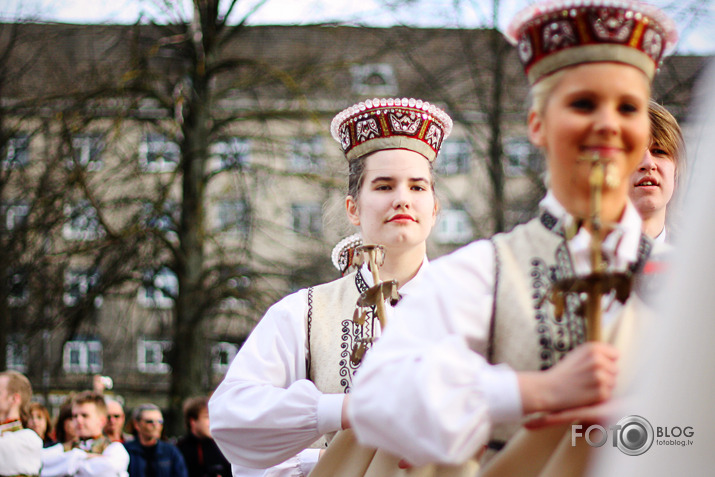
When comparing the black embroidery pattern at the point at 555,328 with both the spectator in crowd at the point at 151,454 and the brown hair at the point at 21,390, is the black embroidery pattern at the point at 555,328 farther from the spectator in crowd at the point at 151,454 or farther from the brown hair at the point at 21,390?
the spectator in crowd at the point at 151,454

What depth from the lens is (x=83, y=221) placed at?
12211mm

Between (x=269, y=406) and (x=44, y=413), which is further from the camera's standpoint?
(x=44, y=413)

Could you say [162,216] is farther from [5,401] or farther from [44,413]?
[5,401]

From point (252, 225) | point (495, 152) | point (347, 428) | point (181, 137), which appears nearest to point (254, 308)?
point (252, 225)

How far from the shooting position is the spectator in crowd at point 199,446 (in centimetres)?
796

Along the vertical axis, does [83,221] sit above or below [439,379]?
above

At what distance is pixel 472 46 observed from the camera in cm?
1375

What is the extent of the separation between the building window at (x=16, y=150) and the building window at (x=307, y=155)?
348 centimetres

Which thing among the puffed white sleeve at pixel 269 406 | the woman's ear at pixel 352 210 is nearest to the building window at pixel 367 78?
the woman's ear at pixel 352 210

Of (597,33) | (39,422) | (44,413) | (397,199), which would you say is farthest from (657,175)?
(44,413)

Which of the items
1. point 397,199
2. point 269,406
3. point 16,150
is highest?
point 16,150

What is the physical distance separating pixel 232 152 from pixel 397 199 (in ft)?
31.3

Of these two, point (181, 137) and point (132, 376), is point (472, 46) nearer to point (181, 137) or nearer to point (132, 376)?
point (181, 137)

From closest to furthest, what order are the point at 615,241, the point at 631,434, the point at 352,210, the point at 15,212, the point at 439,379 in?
the point at 631,434, the point at 439,379, the point at 615,241, the point at 352,210, the point at 15,212
